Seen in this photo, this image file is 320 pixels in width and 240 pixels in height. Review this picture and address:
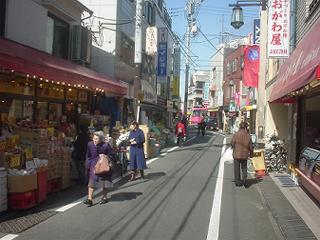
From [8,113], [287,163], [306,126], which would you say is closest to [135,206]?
[8,113]

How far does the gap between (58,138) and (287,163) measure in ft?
27.2

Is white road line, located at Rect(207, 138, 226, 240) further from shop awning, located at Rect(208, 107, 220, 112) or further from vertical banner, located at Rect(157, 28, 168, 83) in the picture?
shop awning, located at Rect(208, 107, 220, 112)

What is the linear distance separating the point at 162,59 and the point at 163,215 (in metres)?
27.5

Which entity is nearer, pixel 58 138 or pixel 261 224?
pixel 261 224

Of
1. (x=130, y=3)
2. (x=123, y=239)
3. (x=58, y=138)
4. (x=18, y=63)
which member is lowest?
(x=123, y=239)

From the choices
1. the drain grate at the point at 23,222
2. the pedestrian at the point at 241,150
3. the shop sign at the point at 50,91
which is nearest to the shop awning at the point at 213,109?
the shop sign at the point at 50,91

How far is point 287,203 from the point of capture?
11.0m

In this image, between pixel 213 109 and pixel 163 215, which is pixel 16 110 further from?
pixel 213 109

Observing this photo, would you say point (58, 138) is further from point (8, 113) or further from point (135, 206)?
point (135, 206)

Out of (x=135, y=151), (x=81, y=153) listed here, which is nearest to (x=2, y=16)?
(x=81, y=153)

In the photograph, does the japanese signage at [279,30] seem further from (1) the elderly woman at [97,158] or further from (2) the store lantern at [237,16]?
(1) the elderly woman at [97,158]

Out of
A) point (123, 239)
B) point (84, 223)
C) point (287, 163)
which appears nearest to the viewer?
point (123, 239)

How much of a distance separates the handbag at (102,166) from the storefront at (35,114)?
123 cm

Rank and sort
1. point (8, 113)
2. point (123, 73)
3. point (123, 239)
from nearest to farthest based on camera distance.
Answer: point (123, 239) → point (8, 113) → point (123, 73)
